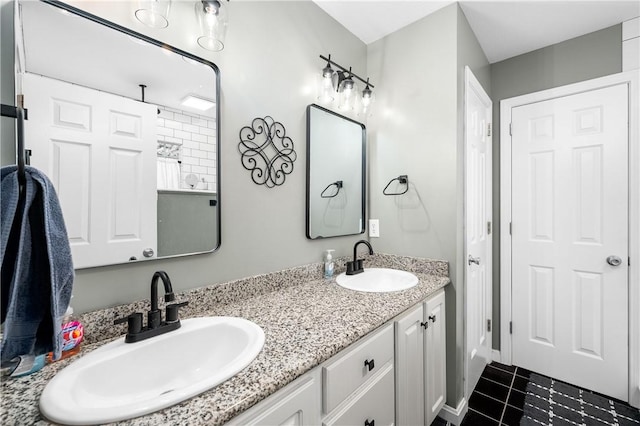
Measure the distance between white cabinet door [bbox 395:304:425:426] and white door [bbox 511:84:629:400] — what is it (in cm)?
138

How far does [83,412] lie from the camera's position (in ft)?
1.81

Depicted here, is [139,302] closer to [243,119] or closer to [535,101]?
[243,119]

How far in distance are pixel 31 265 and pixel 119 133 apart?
54 centimetres

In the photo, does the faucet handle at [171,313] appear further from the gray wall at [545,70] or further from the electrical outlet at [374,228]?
the gray wall at [545,70]

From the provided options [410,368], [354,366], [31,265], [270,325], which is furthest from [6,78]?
[410,368]

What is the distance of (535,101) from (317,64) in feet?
5.67

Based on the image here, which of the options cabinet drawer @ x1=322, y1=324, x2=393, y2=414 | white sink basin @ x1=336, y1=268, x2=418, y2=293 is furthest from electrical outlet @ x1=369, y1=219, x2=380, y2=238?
cabinet drawer @ x1=322, y1=324, x2=393, y2=414

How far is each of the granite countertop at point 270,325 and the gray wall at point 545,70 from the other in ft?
Answer: 3.57

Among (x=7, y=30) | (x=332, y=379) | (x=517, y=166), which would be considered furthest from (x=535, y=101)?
(x=7, y=30)

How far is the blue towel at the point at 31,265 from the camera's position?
0.55 m

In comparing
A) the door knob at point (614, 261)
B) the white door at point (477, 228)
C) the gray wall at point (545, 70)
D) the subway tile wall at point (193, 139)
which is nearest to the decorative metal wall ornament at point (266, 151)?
the subway tile wall at point (193, 139)

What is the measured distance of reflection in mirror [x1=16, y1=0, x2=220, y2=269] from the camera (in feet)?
2.72

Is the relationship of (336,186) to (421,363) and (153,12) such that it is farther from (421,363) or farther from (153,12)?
(153,12)

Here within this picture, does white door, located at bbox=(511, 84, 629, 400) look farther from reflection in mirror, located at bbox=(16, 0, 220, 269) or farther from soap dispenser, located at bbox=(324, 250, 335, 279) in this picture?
reflection in mirror, located at bbox=(16, 0, 220, 269)
